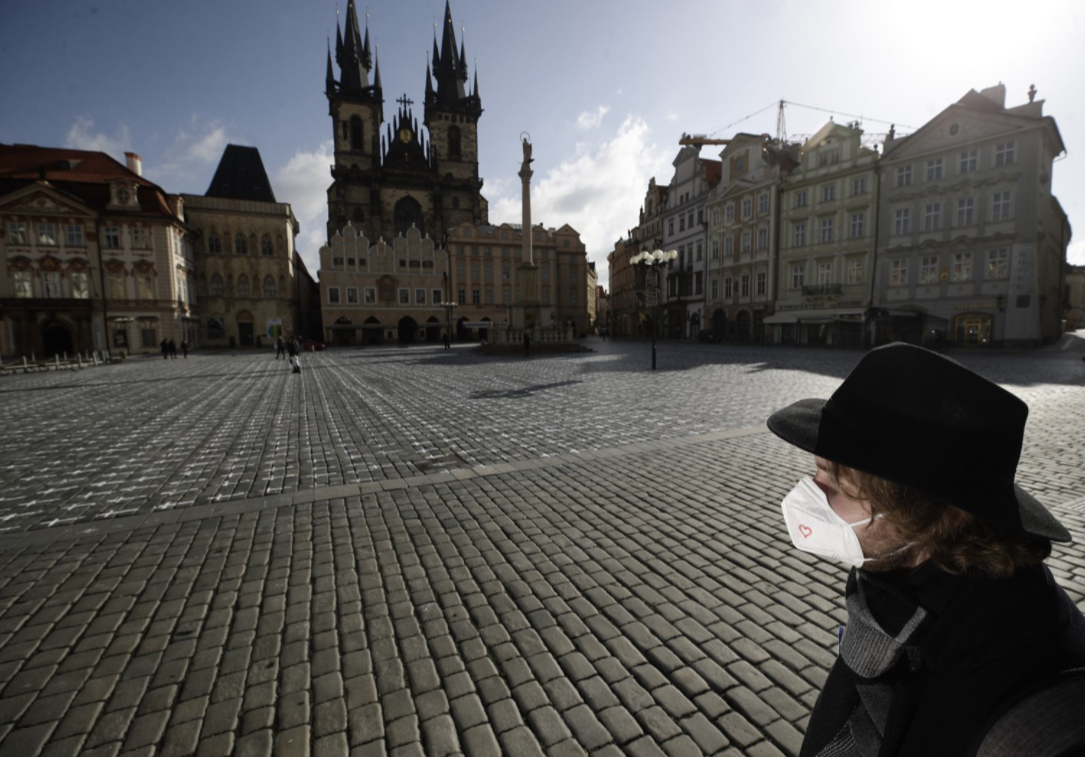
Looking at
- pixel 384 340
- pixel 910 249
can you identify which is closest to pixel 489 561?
pixel 910 249

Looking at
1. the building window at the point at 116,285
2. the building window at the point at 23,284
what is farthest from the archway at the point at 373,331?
the building window at the point at 23,284

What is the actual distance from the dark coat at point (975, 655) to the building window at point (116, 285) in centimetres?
5448

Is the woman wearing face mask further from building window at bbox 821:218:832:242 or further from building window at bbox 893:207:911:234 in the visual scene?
building window at bbox 821:218:832:242

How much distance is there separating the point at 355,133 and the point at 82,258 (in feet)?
127

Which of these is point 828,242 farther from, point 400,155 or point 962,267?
point 400,155

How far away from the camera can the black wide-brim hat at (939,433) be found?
95 cm

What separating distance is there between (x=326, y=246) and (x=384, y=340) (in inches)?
469

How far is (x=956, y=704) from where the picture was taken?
2.76 ft

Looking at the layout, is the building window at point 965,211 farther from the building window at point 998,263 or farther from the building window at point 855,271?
the building window at point 855,271

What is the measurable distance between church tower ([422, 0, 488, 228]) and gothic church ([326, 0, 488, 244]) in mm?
131

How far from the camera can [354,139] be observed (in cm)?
6975

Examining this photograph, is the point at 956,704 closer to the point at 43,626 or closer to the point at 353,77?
the point at 43,626

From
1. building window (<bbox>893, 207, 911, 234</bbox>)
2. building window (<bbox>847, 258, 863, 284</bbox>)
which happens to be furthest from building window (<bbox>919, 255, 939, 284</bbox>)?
building window (<bbox>847, 258, 863, 284</bbox>)

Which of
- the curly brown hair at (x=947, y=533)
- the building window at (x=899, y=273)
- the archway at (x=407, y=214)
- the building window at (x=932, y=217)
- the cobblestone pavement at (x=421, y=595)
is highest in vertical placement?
the archway at (x=407, y=214)
